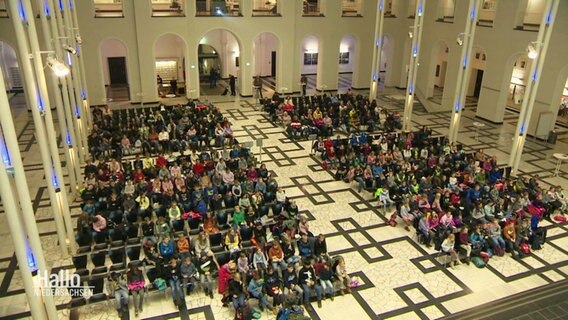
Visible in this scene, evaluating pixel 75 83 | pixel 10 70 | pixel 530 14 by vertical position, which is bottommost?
pixel 10 70

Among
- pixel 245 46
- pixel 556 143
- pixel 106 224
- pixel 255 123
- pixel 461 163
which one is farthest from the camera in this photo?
pixel 245 46

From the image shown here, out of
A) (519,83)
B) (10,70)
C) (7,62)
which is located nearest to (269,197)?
(519,83)

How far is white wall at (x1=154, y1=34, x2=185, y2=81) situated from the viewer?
3039 centimetres

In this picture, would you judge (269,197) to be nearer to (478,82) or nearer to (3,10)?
(3,10)

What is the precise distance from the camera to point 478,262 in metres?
11.6

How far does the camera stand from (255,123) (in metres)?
23.1

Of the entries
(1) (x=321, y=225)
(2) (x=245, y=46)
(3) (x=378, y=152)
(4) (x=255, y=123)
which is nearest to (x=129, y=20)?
(2) (x=245, y=46)

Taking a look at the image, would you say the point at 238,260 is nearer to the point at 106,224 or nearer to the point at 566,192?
the point at 106,224

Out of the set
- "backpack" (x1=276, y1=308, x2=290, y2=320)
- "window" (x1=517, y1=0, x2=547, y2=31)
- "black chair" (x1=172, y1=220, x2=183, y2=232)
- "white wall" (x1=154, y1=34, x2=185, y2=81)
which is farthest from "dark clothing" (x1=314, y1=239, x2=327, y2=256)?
"white wall" (x1=154, y1=34, x2=185, y2=81)

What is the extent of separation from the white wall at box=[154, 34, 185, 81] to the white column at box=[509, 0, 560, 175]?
21.6 metres

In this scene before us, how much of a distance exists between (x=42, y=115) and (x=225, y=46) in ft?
74.0

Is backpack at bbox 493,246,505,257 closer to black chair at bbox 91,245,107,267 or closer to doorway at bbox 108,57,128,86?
black chair at bbox 91,245,107,267

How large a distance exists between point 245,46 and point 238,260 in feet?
62.6

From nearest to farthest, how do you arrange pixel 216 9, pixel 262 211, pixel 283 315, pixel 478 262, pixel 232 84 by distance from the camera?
pixel 283 315
pixel 478 262
pixel 262 211
pixel 216 9
pixel 232 84
